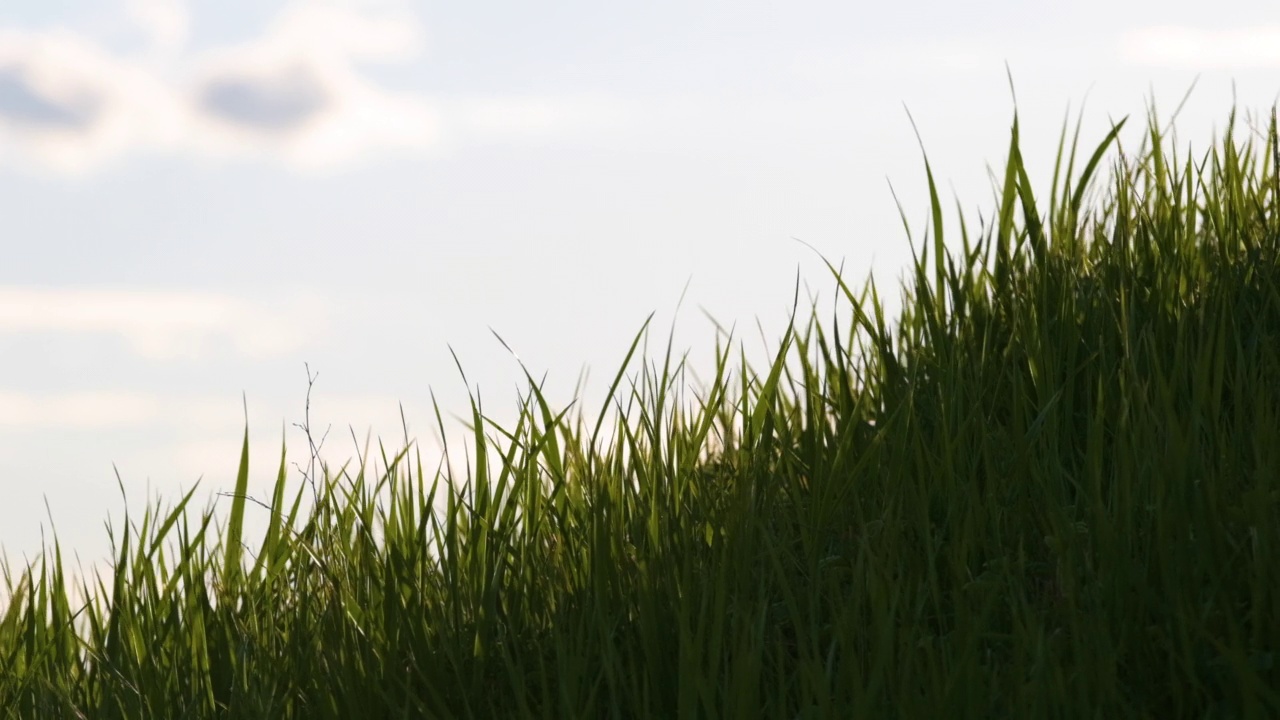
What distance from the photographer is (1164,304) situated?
3.33 meters

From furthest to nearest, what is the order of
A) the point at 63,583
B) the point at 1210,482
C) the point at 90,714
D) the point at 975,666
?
the point at 63,583
the point at 90,714
the point at 1210,482
the point at 975,666

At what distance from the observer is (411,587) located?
2881 millimetres

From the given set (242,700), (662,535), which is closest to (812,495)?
(662,535)

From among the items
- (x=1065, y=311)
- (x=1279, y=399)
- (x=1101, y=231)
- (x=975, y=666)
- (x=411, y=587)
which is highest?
(x=1101, y=231)

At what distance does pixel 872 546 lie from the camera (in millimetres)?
2721

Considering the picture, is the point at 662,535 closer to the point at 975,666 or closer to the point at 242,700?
the point at 975,666

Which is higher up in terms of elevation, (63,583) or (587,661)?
(63,583)

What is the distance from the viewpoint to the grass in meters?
2.28

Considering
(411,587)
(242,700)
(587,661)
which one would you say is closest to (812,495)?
(587,661)

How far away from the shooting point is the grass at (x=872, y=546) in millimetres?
2275

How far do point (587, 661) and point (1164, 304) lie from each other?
1.88 m

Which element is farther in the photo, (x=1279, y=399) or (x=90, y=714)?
(x=90, y=714)

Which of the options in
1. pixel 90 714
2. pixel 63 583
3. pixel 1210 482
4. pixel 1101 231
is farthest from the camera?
pixel 63 583

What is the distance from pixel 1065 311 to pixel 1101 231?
0.67m
